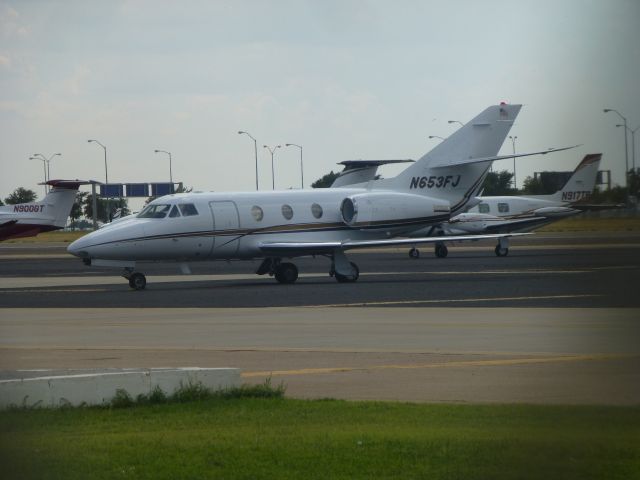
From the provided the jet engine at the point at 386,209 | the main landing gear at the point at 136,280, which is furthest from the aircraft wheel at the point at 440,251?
the main landing gear at the point at 136,280

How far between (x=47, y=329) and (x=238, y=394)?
10.4 metres

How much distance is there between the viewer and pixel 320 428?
9.16 meters

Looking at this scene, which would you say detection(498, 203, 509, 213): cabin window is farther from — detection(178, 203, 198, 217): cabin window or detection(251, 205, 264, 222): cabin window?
detection(178, 203, 198, 217): cabin window

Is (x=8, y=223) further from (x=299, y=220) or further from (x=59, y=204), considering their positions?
(x=299, y=220)

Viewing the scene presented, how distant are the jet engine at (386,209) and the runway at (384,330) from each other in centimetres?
200

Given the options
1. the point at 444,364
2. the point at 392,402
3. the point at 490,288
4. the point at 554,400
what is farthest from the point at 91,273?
the point at 554,400

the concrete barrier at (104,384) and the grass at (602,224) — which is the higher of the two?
the grass at (602,224)

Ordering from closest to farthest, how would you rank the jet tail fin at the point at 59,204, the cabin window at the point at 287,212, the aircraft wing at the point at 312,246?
the aircraft wing at the point at 312,246, the cabin window at the point at 287,212, the jet tail fin at the point at 59,204

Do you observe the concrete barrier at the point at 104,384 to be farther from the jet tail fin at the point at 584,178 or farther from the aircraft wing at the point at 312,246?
the aircraft wing at the point at 312,246

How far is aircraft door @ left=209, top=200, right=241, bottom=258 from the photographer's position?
34688mm

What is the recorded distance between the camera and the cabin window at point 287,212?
3603 cm

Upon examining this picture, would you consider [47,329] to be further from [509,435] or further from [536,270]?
[536,270]

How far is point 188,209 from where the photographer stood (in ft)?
113

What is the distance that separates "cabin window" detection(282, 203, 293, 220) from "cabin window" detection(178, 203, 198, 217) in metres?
3.01
